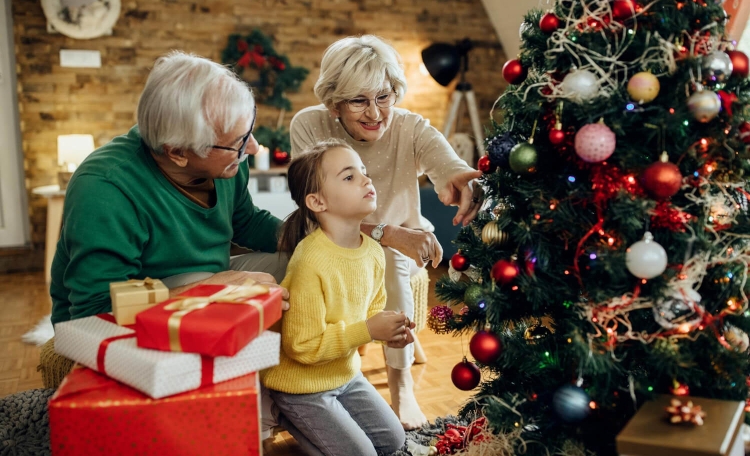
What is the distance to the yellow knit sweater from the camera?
4.87 feet

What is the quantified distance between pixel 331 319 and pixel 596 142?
73 centimetres

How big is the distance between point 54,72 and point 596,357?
411 centimetres

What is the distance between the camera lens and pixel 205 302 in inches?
46.2

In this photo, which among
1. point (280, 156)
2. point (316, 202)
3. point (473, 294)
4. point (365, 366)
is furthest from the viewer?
point (280, 156)

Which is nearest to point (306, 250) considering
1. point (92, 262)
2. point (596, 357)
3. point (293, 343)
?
point (293, 343)

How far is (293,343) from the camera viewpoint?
1487 mm

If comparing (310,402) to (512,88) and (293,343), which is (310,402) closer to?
(293,343)

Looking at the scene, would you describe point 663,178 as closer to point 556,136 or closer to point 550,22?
point 556,136

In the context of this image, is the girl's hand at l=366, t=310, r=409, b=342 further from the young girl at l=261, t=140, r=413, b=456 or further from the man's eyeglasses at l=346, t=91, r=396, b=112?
the man's eyeglasses at l=346, t=91, r=396, b=112

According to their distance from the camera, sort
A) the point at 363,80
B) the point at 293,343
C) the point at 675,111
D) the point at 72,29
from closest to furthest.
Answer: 1. the point at 675,111
2. the point at 293,343
3. the point at 363,80
4. the point at 72,29

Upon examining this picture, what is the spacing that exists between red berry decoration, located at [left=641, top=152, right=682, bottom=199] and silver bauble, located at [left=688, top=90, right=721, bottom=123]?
0.09m

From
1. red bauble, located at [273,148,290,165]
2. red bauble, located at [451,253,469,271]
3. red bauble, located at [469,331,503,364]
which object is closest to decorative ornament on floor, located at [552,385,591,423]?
red bauble, located at [469,331,503,364]

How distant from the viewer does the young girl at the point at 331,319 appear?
1.49 meters

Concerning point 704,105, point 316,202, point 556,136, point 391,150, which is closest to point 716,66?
point 704,105
